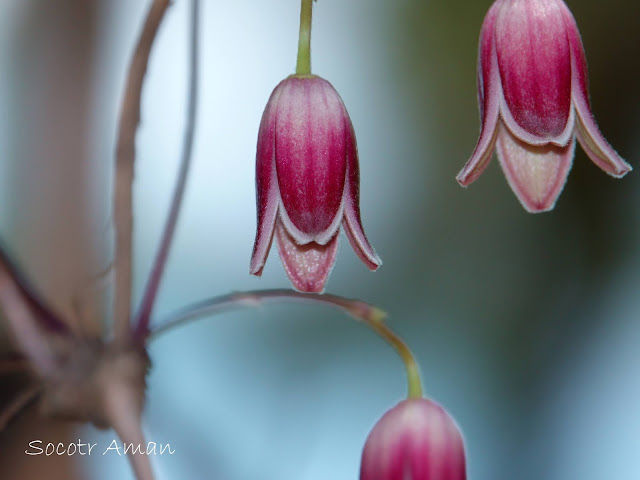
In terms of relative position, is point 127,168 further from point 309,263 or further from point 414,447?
point 414,447

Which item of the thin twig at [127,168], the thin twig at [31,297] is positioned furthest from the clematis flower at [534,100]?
the thin twig at [31,297]

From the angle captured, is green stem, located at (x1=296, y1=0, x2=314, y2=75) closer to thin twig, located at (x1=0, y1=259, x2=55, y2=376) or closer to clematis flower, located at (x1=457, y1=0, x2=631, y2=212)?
clematis flower, located at (x1=457, y1=0, x2=631, y2=212)

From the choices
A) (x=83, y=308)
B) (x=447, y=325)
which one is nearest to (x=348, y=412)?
(x=447, y=325)

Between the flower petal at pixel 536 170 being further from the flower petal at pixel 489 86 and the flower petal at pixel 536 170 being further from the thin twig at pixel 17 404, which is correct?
the thin twig at pixel 17 404

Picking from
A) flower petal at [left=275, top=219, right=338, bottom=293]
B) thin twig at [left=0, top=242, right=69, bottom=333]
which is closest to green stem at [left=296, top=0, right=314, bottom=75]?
flower petal at [left=275, top=219, right=338, bottom=293]

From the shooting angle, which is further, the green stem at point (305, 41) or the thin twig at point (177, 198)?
the thin twig at point (177, 198)

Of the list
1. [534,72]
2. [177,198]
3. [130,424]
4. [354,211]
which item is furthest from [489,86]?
[130,424]
